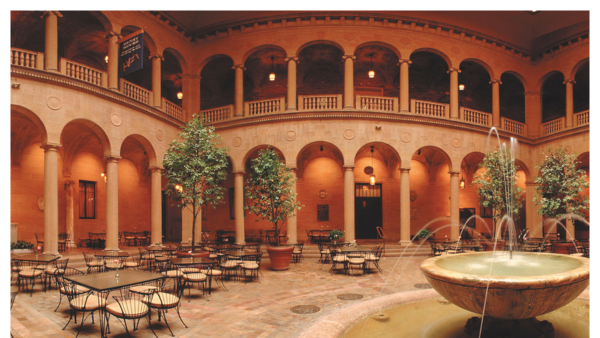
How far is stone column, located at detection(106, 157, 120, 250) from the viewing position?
13298 millimetres

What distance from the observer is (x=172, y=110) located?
17.3 m

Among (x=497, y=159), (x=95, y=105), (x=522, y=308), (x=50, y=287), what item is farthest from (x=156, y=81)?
(x=522, y=308)

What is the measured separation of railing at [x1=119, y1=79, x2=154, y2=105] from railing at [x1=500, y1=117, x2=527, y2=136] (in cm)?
1798

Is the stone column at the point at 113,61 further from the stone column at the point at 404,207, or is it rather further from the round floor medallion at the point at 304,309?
the stone column at the point at 404,207

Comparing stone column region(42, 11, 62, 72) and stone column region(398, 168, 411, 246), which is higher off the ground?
stone column region(42, 11, 62, 72)

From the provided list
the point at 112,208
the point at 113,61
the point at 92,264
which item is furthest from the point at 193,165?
the point at 113,61

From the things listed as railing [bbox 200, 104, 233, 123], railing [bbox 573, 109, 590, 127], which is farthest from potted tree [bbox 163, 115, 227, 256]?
railing [bbox 573, 109, 590, 127]

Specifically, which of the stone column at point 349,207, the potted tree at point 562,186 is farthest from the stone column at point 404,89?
the potted tree at point 562,186

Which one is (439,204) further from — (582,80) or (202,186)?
(202,186)

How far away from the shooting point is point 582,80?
21.2 metres

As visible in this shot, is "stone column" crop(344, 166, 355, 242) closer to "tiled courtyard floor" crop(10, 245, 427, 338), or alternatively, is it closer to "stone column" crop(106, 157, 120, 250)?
"tiled courtyard floor" crop(10, 245, 427, 338)

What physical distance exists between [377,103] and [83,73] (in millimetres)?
12960

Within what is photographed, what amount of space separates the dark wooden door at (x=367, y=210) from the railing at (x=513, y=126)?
7454mm

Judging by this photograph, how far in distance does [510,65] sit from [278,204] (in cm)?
1613
